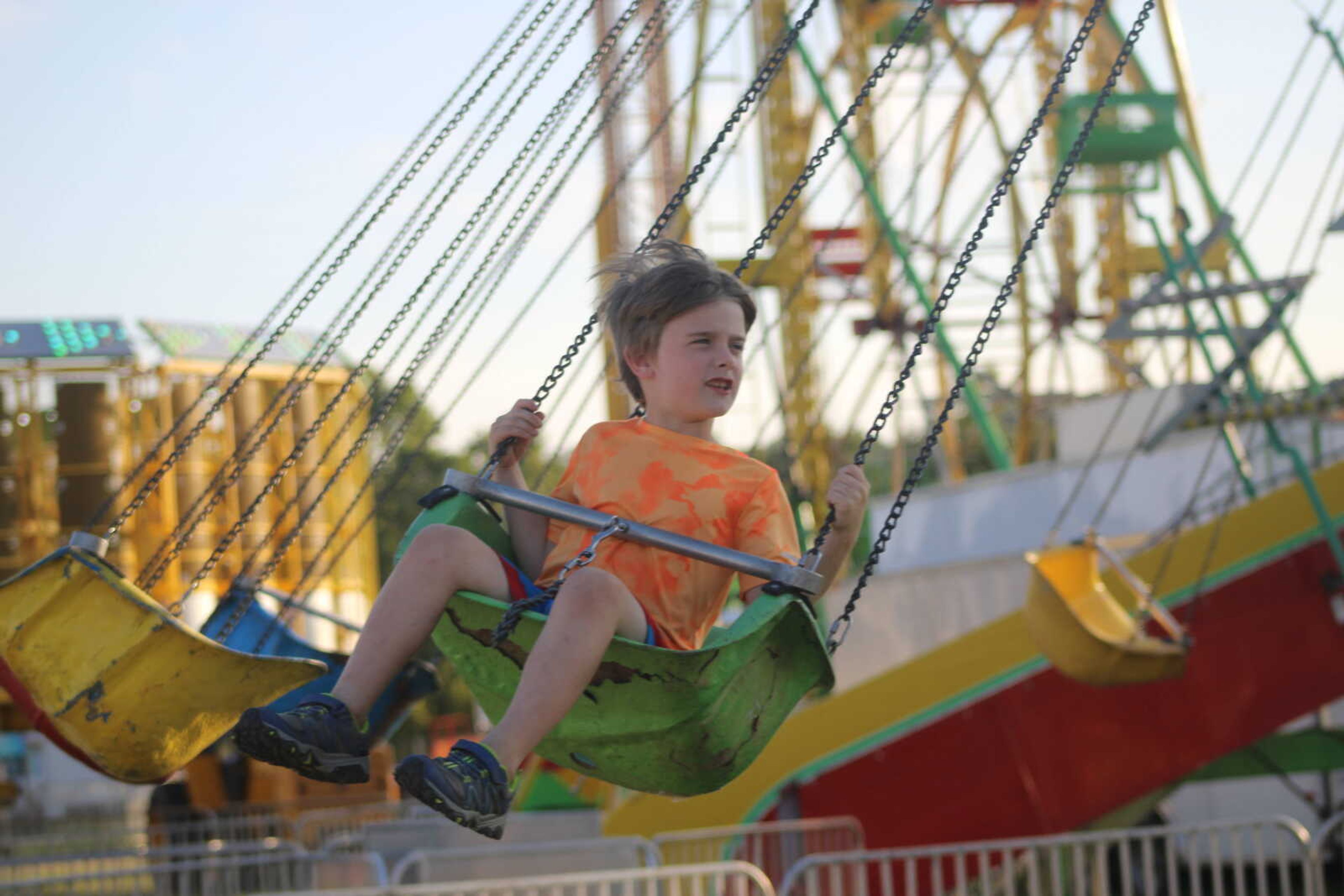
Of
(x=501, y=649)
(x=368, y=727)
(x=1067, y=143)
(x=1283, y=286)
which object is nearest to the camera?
(x=501, y=649)

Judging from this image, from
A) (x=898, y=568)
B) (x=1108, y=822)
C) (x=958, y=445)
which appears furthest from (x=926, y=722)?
(x=958, y=445)

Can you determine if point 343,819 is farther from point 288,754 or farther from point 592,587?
point 592,587

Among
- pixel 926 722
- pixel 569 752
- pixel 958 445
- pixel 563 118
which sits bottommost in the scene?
pixel 569 752

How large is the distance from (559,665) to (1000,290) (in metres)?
1.32

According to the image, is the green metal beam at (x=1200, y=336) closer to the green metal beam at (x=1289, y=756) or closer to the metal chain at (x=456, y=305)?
the green metal beam at (x=1289, y=756)

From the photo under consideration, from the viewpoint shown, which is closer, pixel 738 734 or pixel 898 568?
pixel 738 734

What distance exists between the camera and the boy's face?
11.2ft

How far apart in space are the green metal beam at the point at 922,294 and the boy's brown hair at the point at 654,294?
9602mm

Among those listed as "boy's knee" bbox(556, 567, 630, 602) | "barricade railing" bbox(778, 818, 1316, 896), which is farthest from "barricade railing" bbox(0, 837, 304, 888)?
"boy's knee" bbox(556, 567, 630, 602)

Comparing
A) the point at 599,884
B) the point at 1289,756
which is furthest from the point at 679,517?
the point at 1289,756

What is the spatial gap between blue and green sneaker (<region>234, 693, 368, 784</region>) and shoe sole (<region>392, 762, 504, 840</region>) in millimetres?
215

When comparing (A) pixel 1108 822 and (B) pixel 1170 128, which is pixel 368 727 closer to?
(A) pixel 1108 822

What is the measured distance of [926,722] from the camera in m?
10.6

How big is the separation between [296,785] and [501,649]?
14.9m
